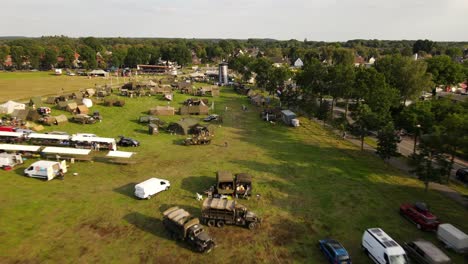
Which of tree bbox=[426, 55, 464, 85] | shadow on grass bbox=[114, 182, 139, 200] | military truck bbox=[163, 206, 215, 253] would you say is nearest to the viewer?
military truck bbox=[163, 206, 215, 253]

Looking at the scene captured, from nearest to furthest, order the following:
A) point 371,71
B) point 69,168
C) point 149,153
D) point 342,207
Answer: point 342,207
point 69,168
point 149,153
point 371,71

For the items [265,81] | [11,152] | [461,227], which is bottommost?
[461,227]

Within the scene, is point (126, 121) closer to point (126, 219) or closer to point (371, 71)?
point (126, 219)

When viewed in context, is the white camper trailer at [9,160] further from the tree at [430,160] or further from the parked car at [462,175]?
the parked car at [462,175]

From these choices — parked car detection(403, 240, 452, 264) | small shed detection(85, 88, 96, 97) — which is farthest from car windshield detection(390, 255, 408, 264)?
small shed detection(85, 88, 96, 97)

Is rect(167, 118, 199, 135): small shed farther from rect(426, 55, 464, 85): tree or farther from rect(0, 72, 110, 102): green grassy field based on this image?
rect(426, 55, 464, 85): tree

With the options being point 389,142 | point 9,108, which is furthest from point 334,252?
point 9,108

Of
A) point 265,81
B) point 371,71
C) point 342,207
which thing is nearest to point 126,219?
point 342,207
